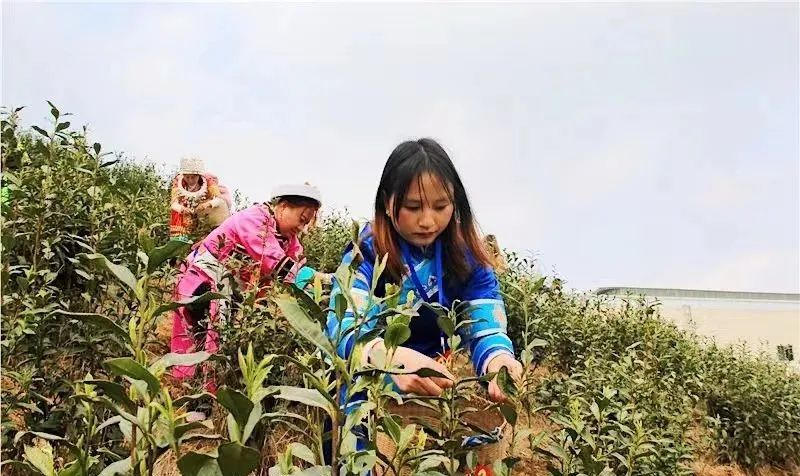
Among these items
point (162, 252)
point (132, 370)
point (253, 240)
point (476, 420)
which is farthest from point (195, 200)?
point (132, 370)

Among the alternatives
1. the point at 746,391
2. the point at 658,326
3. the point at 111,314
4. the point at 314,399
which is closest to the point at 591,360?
the point at 658,326

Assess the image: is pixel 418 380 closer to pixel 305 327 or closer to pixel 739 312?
pixel 305 327

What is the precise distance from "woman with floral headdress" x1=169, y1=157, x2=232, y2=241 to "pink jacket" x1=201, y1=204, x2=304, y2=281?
5.48 feet

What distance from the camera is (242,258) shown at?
3.34 metres

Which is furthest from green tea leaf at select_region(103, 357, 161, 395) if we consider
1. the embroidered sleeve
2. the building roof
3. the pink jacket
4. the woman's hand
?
the building roof

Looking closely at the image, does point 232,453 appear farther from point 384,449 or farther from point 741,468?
point 741,468

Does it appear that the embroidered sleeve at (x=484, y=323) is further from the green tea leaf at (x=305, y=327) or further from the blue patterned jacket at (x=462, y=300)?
the green tea leaf at (x=305, y=327)

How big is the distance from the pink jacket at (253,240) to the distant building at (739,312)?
5467 millimetres

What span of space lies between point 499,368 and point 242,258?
1945 millimetres

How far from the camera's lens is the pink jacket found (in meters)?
3.35

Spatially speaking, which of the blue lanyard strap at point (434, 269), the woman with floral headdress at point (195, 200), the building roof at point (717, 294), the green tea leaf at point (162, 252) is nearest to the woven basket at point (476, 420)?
the blue lanyard strap at point (434, 269)

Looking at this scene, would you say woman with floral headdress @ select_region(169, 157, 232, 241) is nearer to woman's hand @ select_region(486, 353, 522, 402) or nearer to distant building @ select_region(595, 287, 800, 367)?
woman's hand @ select_region(486, 353, 522, 402)

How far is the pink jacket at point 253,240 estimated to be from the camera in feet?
11.0

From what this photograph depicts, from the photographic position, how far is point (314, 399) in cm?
96
